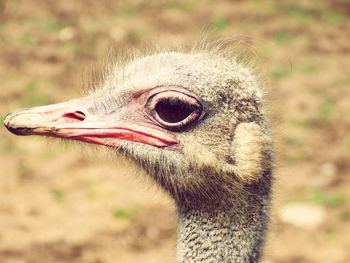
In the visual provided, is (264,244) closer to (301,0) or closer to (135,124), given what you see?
(135,124)

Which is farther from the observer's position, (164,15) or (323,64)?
(164,15)

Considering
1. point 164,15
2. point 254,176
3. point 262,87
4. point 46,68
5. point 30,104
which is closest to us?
point 254,176

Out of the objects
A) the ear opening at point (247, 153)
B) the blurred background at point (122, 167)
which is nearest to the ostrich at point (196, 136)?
the ear opening at point (247, 153)

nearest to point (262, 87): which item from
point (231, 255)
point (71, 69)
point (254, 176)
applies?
point (254, 176)

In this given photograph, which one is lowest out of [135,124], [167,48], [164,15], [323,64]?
[135,124]

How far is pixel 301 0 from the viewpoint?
10.9m

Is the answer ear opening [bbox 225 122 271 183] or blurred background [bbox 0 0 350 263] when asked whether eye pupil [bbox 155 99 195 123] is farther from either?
blurred background [bbox 0 0 350 263]

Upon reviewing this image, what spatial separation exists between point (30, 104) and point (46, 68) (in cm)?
100

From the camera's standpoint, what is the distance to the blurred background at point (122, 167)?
19.8ft

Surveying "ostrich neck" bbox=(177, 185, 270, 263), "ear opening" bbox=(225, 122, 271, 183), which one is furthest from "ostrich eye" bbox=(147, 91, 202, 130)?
"ostrich neck" bbox=(177, 185, 270, 263)

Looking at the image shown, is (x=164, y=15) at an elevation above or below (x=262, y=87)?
above

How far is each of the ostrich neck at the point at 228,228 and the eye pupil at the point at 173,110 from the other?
1.12 feet

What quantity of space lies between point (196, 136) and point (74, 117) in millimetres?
490

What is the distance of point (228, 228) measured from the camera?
3215mm
